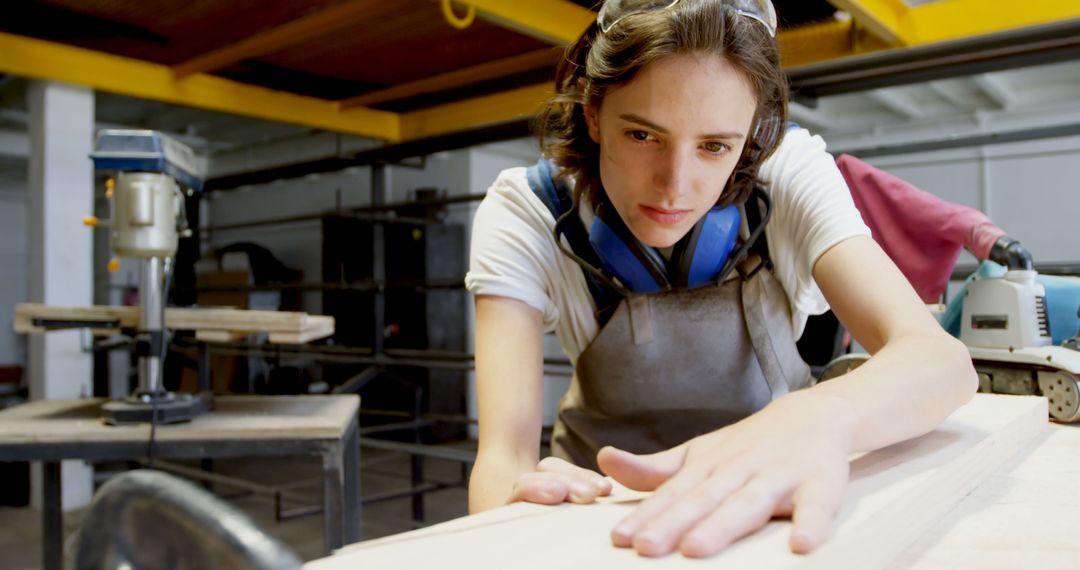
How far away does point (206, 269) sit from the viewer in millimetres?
5559

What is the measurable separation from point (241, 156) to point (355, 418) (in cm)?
590

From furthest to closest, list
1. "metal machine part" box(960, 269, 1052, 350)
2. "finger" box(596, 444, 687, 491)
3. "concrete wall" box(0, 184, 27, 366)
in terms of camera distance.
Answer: "concrete wall" box(0, 184, 27, 366), "metal machine part" box(960, 269, 1052, 350), "finger" box(596, 444, 687, 491)

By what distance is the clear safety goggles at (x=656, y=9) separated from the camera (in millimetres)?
827

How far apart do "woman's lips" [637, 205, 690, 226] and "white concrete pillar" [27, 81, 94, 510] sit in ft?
11.1

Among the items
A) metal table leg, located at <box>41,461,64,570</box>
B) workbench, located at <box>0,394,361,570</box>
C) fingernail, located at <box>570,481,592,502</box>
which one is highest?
fingernail, located at <box>570,481,592,502</box>

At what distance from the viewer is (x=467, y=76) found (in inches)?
128

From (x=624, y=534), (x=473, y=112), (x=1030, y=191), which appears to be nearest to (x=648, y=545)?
(x=624, y=534)

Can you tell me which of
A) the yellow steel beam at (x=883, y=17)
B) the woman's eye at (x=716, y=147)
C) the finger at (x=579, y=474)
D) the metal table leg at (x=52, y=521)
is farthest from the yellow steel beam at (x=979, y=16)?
the metal table leg at (x=52, y=521)

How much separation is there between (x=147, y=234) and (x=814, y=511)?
1655 mm

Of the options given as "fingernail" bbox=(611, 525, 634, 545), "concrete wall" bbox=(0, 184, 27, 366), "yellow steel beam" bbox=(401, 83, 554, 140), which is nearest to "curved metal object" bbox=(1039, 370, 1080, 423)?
"fingernail" bbox=(611, 525, 634, 545)

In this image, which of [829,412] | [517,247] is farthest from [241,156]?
→ [829,412]

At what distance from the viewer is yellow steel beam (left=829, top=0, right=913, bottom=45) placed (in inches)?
90.6

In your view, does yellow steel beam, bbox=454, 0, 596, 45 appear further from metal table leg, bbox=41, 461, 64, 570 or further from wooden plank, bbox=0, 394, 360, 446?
metal table leg, bbox=41, 461, 64, 570

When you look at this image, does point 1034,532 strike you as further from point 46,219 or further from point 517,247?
point 46,219
